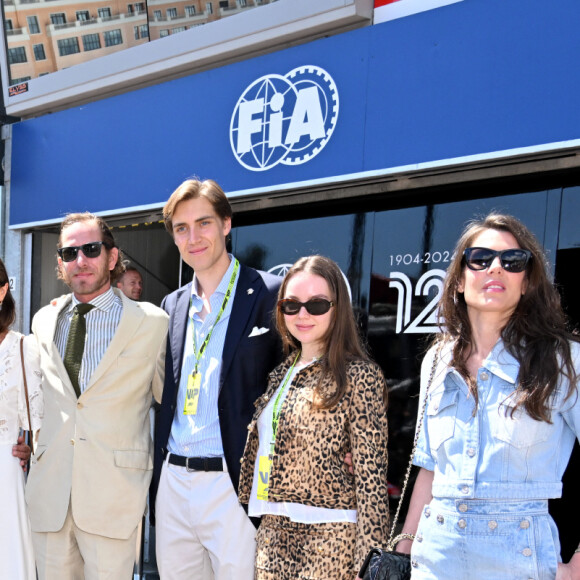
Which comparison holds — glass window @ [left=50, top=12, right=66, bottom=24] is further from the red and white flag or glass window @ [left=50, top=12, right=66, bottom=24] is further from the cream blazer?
the cream blazer

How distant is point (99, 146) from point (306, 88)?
2091 mm

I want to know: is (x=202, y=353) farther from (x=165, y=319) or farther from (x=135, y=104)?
(x=135, y=104)

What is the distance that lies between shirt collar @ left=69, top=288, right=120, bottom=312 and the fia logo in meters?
1.55

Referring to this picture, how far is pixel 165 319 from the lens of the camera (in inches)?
142

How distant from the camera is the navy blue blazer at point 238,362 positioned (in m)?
3.05

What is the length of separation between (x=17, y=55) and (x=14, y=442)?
4276mm

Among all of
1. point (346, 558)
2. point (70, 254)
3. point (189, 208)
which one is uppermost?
point (189, 208)

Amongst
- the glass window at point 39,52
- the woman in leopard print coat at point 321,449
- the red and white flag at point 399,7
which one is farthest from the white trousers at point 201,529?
the glass window at point 39,52

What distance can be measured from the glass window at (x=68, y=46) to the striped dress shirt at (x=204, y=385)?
12.5ft

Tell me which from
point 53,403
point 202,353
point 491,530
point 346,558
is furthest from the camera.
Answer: point 53,403

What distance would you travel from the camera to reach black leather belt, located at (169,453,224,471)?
3049 millimetres

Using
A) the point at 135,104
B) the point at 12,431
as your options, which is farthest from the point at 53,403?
the point at 135,104

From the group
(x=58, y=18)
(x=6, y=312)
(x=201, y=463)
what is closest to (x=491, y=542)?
(x=201, y=463)

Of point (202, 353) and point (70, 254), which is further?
point (70, 254)
